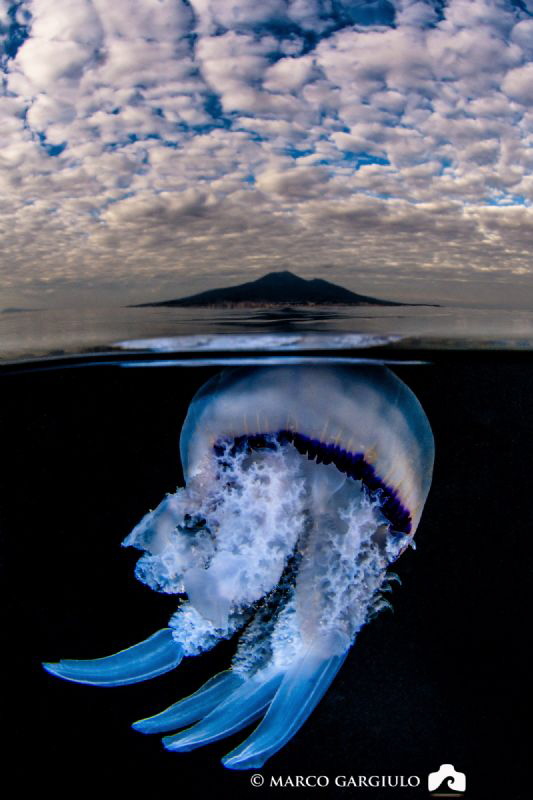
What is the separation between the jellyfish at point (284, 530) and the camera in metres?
2.73

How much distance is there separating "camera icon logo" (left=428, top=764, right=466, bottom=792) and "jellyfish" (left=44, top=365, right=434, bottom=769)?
334 cm

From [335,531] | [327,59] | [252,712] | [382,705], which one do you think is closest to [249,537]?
[335,531]

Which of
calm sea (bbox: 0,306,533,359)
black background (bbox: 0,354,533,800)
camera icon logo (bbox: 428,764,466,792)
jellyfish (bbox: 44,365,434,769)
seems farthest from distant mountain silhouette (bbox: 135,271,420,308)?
camera icon logo (bbox: 428,764,466,792)

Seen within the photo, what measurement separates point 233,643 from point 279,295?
159 inches

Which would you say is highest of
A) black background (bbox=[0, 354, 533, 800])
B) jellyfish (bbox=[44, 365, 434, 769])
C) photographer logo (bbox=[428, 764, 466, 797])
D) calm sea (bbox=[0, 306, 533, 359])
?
calm sea (bbox=[0, 306, 533, 359])

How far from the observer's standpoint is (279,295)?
286cm

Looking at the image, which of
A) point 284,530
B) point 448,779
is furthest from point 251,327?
point 448,779

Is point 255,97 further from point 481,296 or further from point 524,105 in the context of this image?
point 481,296

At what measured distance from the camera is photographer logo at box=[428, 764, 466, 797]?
5.45 metres

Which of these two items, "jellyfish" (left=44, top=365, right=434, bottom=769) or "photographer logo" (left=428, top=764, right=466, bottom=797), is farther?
"photographer logo" (left=428, top=764, right=466, bottom=797)

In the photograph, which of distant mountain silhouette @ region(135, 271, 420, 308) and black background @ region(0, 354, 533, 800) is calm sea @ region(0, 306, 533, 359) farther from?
black background @ region(0, 354, 533, 800)

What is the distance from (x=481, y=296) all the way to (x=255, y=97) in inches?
77.2

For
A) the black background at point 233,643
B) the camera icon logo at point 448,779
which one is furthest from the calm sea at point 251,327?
the camera icon logo at point 448,779

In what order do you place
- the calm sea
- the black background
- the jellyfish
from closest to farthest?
the jellyfish, the calm sea, the black background
